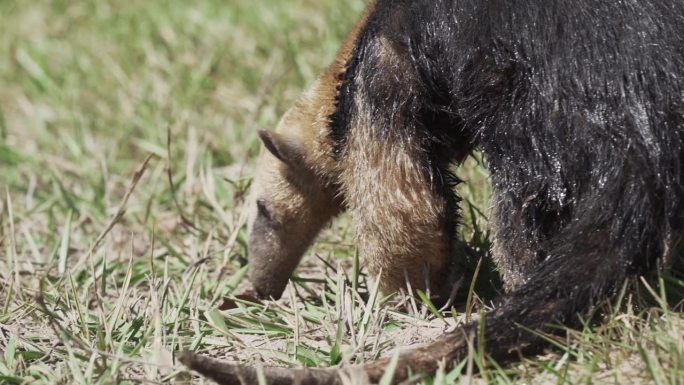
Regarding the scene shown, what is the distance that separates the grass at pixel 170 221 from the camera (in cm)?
434

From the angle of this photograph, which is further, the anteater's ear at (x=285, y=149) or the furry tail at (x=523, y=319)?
the anteater's ear at (x=285, y=149)

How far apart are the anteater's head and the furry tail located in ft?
5.04

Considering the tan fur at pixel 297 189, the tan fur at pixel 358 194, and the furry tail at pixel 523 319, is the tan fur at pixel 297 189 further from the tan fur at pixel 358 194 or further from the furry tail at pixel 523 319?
the furry tail at pixel 523 319

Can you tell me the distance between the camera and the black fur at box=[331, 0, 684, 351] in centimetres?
417

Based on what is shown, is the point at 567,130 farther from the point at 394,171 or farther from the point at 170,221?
the point at 170,221

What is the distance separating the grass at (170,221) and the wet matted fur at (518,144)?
0.19m

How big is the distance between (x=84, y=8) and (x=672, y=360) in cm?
780

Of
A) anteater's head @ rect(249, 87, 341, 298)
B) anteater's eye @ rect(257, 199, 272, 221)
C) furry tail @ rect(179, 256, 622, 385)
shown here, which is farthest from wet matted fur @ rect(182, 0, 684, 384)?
anteater's eye @ rect(257, 199, 272, 221)

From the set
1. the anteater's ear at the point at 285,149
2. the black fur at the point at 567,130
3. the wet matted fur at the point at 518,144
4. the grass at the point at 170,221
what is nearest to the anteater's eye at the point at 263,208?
the grass at the point at 170,221

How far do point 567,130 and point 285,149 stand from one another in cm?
170

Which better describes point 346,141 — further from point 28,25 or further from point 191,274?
point 28,25

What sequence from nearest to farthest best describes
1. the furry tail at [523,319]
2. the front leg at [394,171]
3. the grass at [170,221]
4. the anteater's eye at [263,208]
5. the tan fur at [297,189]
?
the furry tail at [523,319]
the grass at [170,221]
the front leg at [394,171]
the tan fur at [297,189]
the anteater's eye at [263,208]

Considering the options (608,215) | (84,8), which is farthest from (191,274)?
(84,8)

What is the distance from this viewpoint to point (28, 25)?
10.3 m
